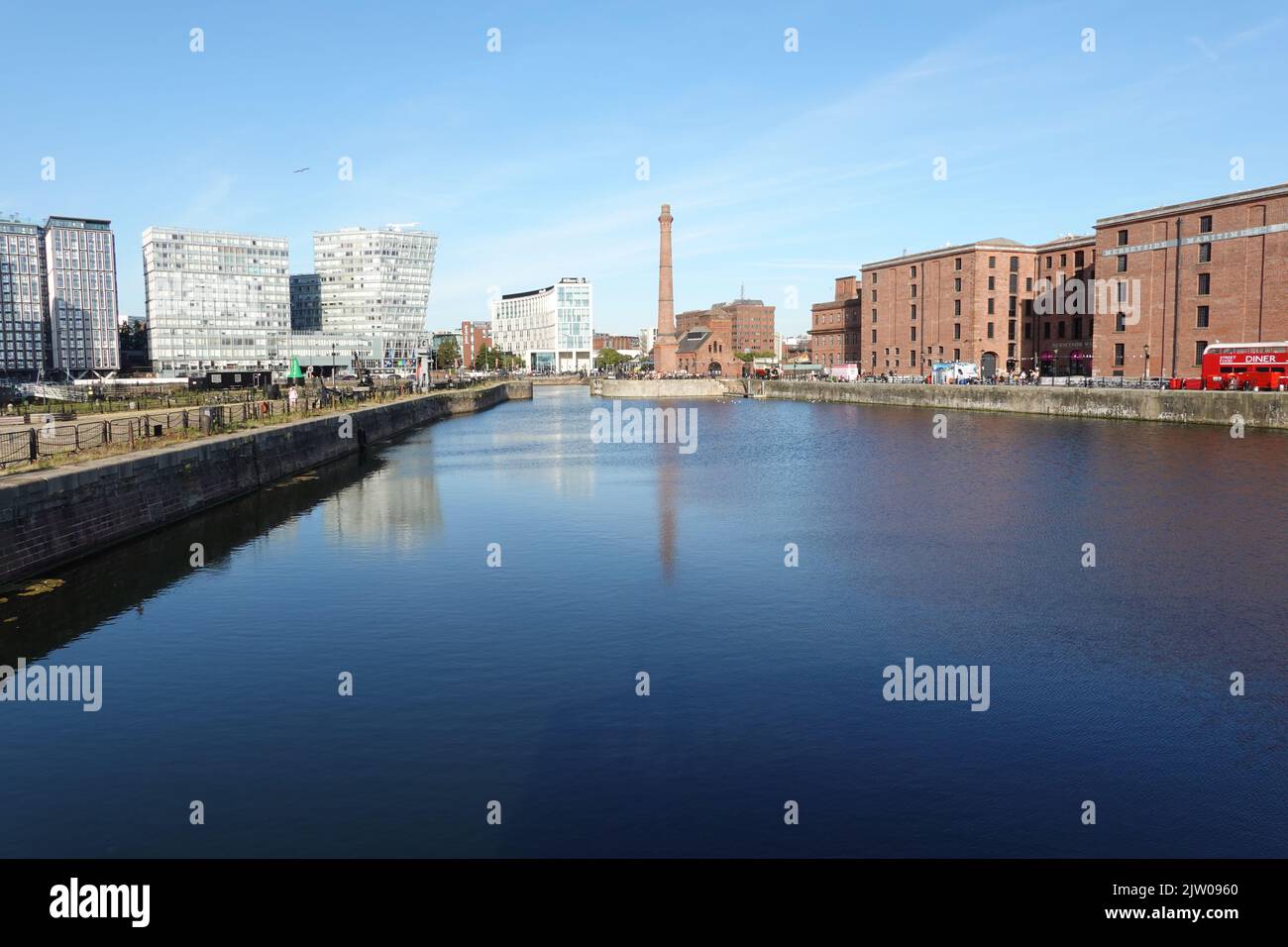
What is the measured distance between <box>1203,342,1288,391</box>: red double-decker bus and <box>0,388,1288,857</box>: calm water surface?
120 feet

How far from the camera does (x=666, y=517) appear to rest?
35.3 meters

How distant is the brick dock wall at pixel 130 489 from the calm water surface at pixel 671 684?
3.69 ft

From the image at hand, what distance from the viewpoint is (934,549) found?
28375mm

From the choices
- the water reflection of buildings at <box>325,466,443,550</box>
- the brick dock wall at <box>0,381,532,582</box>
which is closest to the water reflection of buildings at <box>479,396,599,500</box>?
the water reflection of buildings at <box>325,466,443,550</box>

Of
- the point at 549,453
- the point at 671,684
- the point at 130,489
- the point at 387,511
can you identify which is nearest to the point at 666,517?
the point at 387,511

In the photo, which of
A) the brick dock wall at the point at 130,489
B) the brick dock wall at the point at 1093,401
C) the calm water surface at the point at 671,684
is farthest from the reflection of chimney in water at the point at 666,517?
the brick dock wall at the point at 1093,401

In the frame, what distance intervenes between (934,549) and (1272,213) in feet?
204

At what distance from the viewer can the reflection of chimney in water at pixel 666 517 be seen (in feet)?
90.0

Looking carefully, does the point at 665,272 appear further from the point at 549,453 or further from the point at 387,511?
the point at 387,511

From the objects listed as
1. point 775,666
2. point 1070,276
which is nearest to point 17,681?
point 775,666

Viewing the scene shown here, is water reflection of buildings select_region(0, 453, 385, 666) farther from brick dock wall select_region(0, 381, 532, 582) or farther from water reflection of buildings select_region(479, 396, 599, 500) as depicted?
water reflection of buildings select_region(479, 396, 599, 500)

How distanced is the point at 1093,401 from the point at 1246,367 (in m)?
10.7

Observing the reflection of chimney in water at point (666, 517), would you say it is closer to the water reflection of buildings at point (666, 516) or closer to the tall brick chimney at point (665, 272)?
the water reflection of buildings at point (666, 516)
